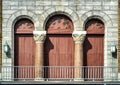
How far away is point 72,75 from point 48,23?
9.96ft

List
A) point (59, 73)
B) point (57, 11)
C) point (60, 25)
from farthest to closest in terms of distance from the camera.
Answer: point (60, 25) → point (59, 73) → point (57, 11)

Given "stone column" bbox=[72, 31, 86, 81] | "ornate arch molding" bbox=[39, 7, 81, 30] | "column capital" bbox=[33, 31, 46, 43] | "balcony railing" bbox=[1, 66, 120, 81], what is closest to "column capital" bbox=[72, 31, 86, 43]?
"stone column" bbox=[72, 31, 86, 81]

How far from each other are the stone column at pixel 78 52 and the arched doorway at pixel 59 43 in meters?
0.41

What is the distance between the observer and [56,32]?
29812 millimetres

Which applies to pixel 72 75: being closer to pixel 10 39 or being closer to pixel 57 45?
pixel 57 45

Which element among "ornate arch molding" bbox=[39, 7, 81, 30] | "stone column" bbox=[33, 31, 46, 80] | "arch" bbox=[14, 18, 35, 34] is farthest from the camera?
"arch" bbox=[14, 18, 35, 34]

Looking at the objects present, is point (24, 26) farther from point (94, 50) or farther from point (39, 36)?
point (94, 50)

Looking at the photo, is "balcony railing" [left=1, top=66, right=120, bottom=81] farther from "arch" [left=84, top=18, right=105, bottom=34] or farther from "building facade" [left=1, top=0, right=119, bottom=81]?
"arch" [left=84, top=18, right=105, bottom=34]

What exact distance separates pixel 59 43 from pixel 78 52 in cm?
117

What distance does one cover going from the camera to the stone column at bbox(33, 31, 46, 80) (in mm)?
29422

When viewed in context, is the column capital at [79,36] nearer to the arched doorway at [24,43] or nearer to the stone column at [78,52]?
the stone column at [78,52]

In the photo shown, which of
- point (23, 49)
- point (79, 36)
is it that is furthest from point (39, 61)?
point (79, 36)

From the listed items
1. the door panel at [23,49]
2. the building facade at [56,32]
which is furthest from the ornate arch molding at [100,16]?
the door panel at [23,49]

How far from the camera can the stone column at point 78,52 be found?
29.4m
